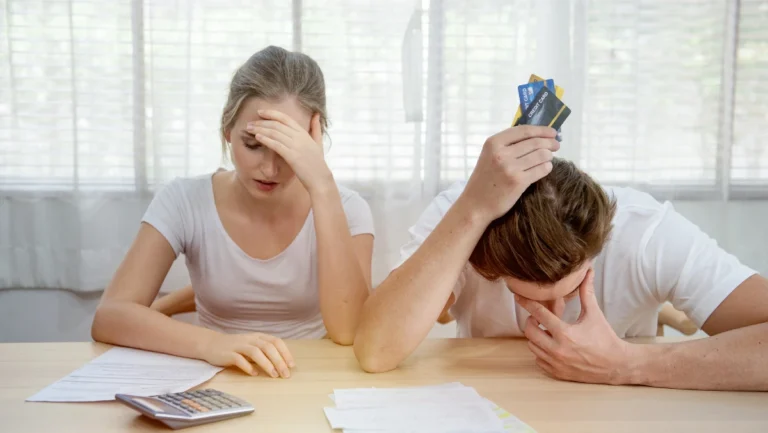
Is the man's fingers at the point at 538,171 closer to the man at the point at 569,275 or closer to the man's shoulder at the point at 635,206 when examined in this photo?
the man at the point at 569,275

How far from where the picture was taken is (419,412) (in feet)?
2.95

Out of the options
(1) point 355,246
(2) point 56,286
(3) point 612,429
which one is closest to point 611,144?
(1) point 355,246

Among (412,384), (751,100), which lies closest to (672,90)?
(751,100)

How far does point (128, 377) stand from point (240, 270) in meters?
0.51

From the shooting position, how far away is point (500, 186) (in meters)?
1.05

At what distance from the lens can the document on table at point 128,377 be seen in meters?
0.96

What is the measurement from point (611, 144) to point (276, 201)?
122 cm

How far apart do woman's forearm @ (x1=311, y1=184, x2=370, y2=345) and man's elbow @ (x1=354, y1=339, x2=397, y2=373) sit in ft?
0.72

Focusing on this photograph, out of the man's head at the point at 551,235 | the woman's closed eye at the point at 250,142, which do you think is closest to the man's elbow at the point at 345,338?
the man's head at the point at 551,235

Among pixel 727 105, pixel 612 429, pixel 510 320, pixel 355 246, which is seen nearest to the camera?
pixel 612 429

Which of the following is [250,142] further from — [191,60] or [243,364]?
[191,60]

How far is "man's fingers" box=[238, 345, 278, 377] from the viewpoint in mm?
1052

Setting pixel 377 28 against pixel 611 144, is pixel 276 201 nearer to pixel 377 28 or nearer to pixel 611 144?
pixel 377 28

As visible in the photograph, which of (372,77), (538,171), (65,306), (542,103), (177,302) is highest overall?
(372,77)
